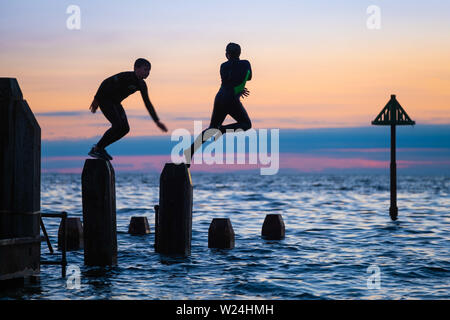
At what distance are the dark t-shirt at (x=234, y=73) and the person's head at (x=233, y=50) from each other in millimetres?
88

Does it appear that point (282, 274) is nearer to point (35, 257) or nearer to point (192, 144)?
point (192, 144)

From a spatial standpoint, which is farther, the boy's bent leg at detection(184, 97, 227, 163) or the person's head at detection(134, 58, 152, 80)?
the boy's bent leg at detection(184, 97, 227, 163)

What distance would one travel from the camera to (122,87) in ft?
38.9

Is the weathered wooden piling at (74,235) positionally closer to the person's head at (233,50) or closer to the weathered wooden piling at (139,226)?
the weathered wooden piling at (139,226)

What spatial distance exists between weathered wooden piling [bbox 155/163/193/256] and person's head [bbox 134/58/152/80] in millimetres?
2055

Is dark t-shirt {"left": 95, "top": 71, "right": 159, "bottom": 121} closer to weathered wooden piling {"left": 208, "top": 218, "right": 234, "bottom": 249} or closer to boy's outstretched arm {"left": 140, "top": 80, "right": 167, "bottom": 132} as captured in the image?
boy's outstretched arm {"left": 140, "top": 80, "right": 167, "bottom": 132}

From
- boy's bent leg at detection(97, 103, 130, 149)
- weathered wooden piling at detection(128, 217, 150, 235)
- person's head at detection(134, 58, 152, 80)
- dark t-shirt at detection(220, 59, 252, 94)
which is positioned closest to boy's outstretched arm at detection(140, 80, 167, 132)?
person's head at detection(134, 58, 152, 80)

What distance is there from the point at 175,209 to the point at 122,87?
2.72 meters

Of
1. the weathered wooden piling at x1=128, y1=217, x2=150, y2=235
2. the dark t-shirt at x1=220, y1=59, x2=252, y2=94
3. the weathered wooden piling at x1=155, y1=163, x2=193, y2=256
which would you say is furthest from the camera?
the weathered wooden piling at x1=128, y1=217, x2=150, y2=235

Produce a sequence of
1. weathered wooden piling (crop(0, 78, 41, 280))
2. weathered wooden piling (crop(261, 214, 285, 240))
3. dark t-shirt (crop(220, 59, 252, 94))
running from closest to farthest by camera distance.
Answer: weathered wooden piling (crop(0, 78, 41, 280))
dark t-shirt (crop(220, 59, 252, 94))
weathered wooden piling (crop(261, 214, 285, 240))

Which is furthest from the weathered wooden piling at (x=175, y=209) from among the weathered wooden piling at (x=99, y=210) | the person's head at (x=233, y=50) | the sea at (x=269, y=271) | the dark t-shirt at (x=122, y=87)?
the person's head at (x=233, y=50)

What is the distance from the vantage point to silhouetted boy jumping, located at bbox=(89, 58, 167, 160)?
11750mm

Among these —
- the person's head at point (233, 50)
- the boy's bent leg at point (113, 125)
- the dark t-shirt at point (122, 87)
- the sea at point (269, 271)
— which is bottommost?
the sea at point (269, 271)

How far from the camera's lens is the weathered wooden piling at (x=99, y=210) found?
11.7m
